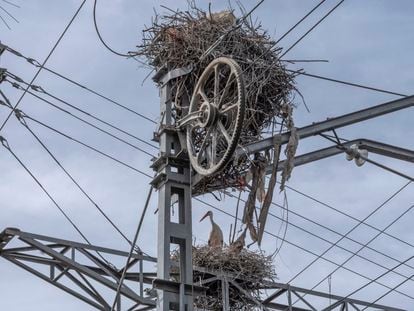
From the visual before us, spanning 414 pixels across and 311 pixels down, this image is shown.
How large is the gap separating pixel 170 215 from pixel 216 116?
1.06 meters

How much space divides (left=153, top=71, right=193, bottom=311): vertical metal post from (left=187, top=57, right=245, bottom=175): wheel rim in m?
0.26

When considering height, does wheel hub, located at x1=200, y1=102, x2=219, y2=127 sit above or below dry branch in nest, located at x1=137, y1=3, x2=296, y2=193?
below

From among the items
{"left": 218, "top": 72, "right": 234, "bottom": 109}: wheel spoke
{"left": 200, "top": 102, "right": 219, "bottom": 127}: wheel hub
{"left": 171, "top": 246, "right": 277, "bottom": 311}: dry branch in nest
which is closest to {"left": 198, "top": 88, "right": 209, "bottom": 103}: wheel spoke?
{"left": 200, "top": 102, "right": 219, "bottom": 127}: wheel hub

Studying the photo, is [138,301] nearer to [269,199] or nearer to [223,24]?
[269,199]

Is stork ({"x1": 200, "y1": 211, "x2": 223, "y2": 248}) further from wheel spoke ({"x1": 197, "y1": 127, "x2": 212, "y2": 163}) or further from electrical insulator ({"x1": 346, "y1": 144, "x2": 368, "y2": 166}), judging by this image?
wheel spoke ({"x1": 197, "y1": 127, "x2": 212, "y2": 163})

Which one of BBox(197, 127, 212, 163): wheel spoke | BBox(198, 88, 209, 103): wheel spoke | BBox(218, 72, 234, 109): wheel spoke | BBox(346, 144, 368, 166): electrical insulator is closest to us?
BBox(218, 72, 234, 109): wheel spoke

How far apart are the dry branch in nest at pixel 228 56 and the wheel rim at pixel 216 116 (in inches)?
25.2

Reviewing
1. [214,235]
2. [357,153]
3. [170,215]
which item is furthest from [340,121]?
[214,235]

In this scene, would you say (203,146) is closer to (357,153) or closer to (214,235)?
(357,153)

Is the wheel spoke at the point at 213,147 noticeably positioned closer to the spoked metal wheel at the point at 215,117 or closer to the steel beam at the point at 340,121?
the spoked metal wheel at the point at 215,117

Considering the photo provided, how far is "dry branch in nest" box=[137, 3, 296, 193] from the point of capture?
1111 cm

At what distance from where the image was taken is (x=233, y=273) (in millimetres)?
14281

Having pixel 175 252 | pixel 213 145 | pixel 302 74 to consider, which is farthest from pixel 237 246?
pixel 213 145

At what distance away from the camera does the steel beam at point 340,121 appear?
10.4 metres
